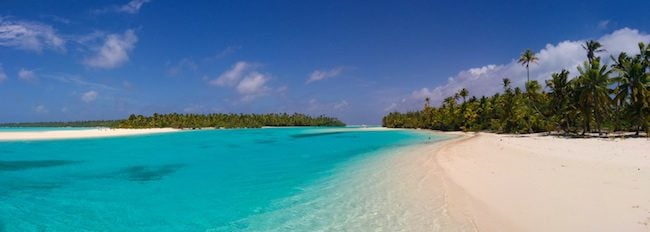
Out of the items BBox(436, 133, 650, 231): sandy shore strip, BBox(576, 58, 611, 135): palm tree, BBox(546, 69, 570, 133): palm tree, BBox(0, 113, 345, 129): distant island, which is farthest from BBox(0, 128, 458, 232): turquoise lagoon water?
BBox(0, 113, 345, 129): distant island

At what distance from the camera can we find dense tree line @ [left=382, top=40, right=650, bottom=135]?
33.1 meters

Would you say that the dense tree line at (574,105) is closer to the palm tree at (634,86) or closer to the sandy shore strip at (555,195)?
the palm tree at (634,86)

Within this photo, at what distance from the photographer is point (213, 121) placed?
121 metres

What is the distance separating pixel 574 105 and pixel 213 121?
101795 mm

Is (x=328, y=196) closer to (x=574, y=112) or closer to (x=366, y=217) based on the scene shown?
(x=366, y=217)

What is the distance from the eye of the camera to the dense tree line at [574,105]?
33062 mm

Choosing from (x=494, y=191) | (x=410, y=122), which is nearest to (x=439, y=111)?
(x=410, y=122)

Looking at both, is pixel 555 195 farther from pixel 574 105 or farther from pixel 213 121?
pixel 213 121

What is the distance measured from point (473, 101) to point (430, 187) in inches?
Result: 2541

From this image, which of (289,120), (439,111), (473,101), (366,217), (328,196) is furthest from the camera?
(289,120)

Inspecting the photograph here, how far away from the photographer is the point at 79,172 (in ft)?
62.1

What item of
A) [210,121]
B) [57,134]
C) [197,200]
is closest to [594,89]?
[197,200]

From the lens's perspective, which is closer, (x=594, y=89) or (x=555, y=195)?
(x=555, y=195)

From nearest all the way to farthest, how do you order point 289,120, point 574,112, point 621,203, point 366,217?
point 621,203
point 366,217
point 574,112
point 289,120
